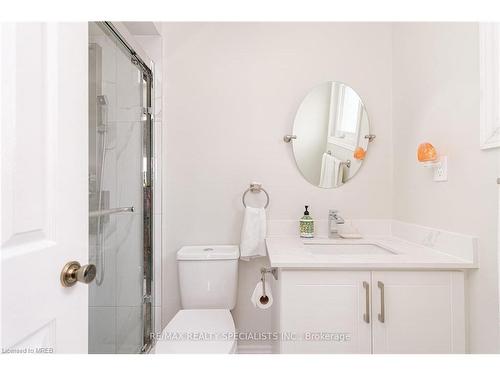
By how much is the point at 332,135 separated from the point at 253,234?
0.76 m

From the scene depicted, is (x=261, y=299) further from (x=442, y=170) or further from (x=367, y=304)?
(x=442, y=170)

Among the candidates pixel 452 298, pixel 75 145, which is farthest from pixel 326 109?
pixel 75 145

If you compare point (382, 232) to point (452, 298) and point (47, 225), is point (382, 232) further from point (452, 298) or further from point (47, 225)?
point (47, 225)

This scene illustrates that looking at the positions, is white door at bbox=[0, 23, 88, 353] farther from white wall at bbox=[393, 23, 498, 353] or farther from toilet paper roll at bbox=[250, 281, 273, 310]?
white wall at bbox=[393, 23, 498, 353]

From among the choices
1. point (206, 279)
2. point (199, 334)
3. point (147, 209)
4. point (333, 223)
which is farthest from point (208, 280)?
point (333, 223)

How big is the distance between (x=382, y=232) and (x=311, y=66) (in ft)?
3.56

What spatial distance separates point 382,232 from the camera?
5.63 feet

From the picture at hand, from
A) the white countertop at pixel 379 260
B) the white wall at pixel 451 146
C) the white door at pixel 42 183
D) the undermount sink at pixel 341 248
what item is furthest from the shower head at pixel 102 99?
the white wall at pixel 451 146

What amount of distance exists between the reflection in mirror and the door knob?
1.32 metres

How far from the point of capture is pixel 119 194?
1.33 meters

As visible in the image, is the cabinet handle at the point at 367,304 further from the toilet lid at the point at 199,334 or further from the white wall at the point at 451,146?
the toilet lid at the point at 199,334

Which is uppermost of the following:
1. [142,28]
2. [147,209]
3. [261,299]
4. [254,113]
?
[142,28]

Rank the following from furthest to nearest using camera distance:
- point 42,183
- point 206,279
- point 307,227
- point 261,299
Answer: point 307,227, point 206,279, point 261,299, point 42,183

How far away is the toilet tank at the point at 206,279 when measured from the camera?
60.2 inches
